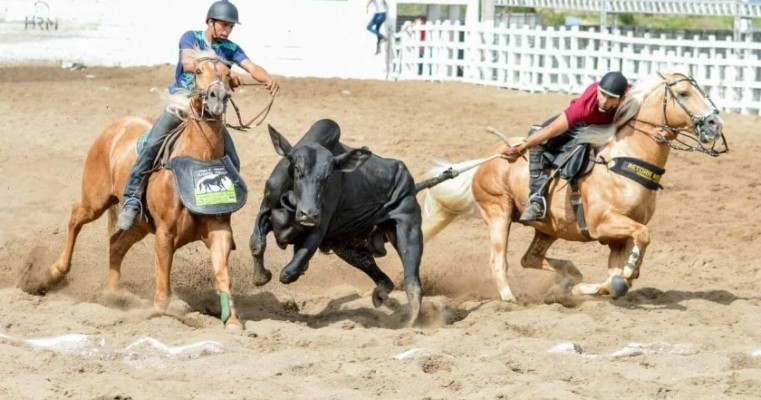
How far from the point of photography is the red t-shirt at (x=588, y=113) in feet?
33.2

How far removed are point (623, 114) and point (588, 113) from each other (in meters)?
0.27

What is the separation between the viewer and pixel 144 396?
22.0 ft

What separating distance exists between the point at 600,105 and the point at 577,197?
741mm

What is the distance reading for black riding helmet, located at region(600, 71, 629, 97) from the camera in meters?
9.84

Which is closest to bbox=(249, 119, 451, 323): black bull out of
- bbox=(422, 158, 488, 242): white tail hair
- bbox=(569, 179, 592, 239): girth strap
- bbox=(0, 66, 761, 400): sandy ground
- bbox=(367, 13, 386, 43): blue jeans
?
bbox=(0, 66, 761, 400): sandy ground

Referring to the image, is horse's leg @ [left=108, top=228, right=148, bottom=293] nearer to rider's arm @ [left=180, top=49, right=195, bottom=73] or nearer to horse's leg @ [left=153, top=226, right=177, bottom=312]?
horse's leg @ [left=153, top=226, right=177, bottom=312]

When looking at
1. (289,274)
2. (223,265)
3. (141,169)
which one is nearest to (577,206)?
(289,274)

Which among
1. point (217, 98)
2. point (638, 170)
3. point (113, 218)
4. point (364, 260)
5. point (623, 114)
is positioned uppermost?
point (217, 98)

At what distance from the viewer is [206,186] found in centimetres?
885

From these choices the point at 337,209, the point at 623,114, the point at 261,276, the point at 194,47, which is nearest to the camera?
the point at 194,47

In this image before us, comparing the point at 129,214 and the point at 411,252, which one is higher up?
the point at 129,214

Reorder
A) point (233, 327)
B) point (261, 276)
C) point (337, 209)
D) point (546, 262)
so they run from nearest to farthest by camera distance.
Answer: point (233, 327) < point (261, 276) < point (337, 209) < point (546, 262)

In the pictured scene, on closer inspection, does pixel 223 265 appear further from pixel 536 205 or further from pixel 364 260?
pixel 536 205


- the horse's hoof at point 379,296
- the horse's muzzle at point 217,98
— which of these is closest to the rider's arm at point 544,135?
the horse's hoof at point 379,296
